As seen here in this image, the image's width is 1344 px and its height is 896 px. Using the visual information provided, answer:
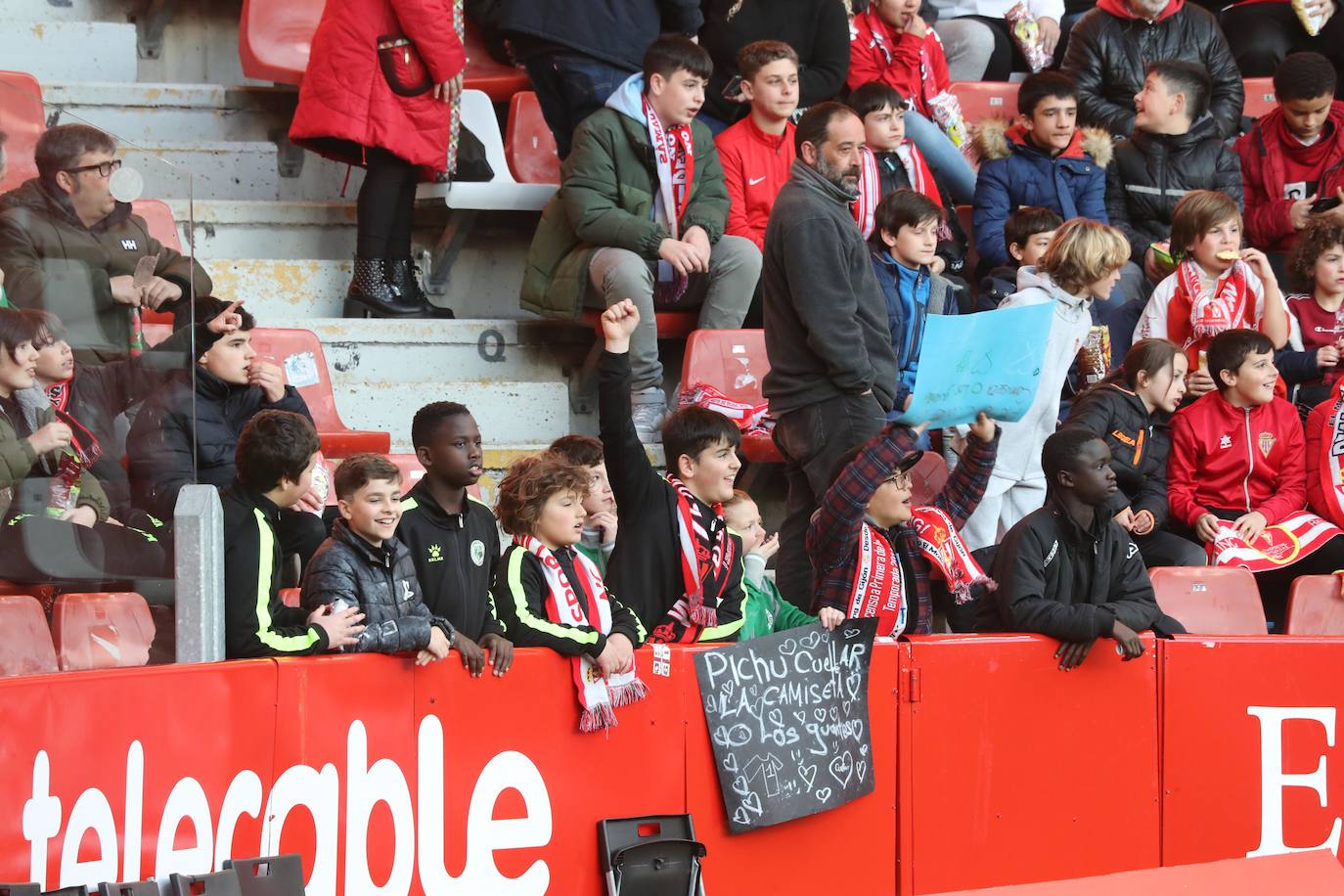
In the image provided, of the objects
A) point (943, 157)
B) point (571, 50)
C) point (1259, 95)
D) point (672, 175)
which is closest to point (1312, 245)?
point (943, 157)

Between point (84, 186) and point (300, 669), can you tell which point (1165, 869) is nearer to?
point (300, 669)

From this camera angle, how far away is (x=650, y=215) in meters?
8.55

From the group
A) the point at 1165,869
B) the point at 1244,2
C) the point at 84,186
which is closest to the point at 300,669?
the point at 84,186

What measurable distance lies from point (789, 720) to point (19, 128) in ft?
9.91

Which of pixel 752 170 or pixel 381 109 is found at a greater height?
pixel 381 109

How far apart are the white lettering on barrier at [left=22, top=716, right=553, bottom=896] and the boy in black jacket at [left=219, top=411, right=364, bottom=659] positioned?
0.29m

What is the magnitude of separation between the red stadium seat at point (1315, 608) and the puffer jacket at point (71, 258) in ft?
15.6

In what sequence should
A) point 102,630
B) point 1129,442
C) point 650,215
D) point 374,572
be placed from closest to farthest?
point 102,630
point 374,572
point 1129,442
point 650,215

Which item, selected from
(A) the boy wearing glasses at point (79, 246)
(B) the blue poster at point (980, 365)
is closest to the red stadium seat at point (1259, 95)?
(B) the blue poster at point (980, 365)

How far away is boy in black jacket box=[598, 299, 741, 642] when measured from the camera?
20.2 ft

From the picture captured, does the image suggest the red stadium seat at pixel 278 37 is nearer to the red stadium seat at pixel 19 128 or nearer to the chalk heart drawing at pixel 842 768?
the red stadium seat at pixel 19 128

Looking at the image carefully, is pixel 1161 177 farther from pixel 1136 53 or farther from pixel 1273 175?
pixel 1136 53

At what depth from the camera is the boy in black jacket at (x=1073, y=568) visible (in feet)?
21.0


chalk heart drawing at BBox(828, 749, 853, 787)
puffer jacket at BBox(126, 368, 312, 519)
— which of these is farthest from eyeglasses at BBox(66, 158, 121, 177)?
chalk heart drawing at BBox(828, 749, 853, 787)
